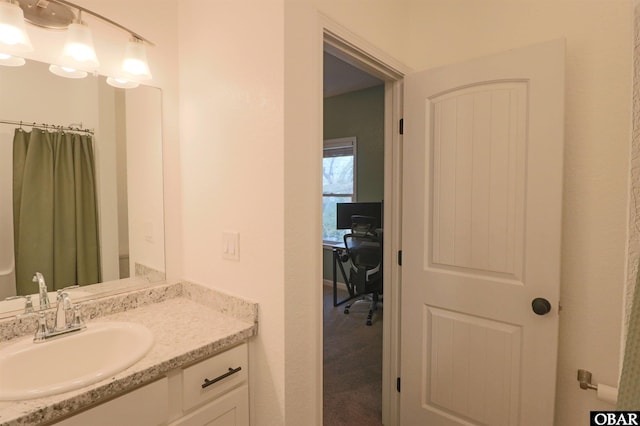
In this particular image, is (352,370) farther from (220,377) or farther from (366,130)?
(366,130)

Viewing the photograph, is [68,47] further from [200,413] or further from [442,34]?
[442,34]

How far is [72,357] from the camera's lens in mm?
1129

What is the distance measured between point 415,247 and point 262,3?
50.7 inches

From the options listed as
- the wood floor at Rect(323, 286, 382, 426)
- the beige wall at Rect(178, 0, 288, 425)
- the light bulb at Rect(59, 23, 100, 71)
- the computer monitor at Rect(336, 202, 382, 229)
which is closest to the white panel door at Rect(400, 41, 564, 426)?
the wood floor at Rect(323, 286, 382, 426)

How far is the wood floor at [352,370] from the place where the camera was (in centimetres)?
208

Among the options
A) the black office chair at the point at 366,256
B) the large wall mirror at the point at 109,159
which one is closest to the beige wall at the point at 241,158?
the large wall mirror at the point at 109,159

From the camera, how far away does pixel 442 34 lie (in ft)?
5.63

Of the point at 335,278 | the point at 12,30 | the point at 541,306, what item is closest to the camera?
the point at 12,30

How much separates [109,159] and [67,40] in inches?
18.3

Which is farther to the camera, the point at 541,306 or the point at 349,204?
the point at 349,204

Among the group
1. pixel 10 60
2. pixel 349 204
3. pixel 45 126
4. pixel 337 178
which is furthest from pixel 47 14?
pixel 337 178

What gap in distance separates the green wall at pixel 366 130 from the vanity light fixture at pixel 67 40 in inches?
128

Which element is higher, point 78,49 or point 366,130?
point 366,130

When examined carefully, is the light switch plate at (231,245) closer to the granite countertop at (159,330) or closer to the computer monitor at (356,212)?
the granite countertop at (159,330)
